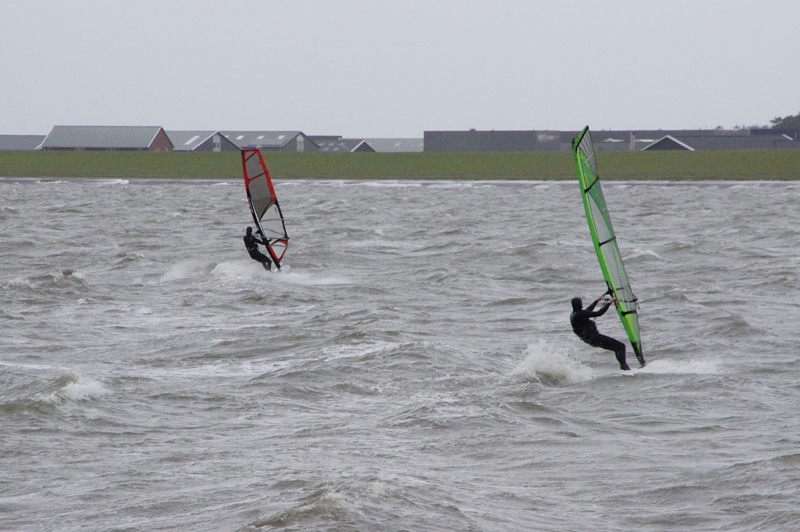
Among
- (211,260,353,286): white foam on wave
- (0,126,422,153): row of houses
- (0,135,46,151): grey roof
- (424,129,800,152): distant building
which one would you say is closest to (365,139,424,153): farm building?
(0,126,422,153): row of houses

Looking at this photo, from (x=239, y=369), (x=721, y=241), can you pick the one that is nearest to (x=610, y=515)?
(x=239, y=369)

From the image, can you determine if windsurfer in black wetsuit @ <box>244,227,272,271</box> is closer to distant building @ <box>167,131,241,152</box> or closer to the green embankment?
the green embankment

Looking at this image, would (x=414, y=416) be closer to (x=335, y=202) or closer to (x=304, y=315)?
(x=304, y=315)

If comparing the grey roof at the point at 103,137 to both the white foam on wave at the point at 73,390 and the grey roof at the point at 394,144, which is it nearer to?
the grey roof at the point at 394,144

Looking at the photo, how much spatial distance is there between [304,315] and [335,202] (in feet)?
88.3

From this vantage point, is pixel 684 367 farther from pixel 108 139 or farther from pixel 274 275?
pixel 108 139

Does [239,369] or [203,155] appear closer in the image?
[239,369]

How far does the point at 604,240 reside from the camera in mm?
10641

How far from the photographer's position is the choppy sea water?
21.5 feet

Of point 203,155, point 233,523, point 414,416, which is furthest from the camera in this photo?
point 203,155

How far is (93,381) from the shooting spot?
32.7 feet

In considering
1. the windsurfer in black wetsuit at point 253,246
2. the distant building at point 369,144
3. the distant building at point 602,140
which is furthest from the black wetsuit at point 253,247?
the distant building at point 369,144

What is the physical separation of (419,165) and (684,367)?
52.4 metres

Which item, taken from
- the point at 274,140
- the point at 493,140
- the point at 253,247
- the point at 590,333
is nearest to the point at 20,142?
the point at 274,140
